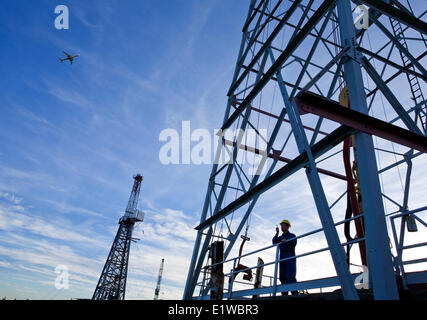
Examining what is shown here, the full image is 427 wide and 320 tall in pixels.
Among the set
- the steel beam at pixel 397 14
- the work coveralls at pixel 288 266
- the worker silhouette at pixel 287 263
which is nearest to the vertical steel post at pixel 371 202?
the steel beam at pixel 397 14

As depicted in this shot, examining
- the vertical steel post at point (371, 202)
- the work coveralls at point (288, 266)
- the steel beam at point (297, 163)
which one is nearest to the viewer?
the vertical steel post at point (371, 202)

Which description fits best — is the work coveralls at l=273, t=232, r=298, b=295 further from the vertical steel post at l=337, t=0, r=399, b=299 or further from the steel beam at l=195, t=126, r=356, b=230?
the vertical steel post at l=337, t=0, r=399, b=299

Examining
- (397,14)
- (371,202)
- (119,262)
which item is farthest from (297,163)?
(119,262)

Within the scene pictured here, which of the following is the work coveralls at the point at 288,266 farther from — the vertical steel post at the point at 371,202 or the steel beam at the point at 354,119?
the steel beam at the point at 354,119

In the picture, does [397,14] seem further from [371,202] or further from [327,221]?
[327,221]

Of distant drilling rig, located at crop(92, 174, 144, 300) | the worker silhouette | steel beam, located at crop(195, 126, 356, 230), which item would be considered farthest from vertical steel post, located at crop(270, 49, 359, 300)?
distant drilling rig, located at crop(92, 174, 144, 300)
